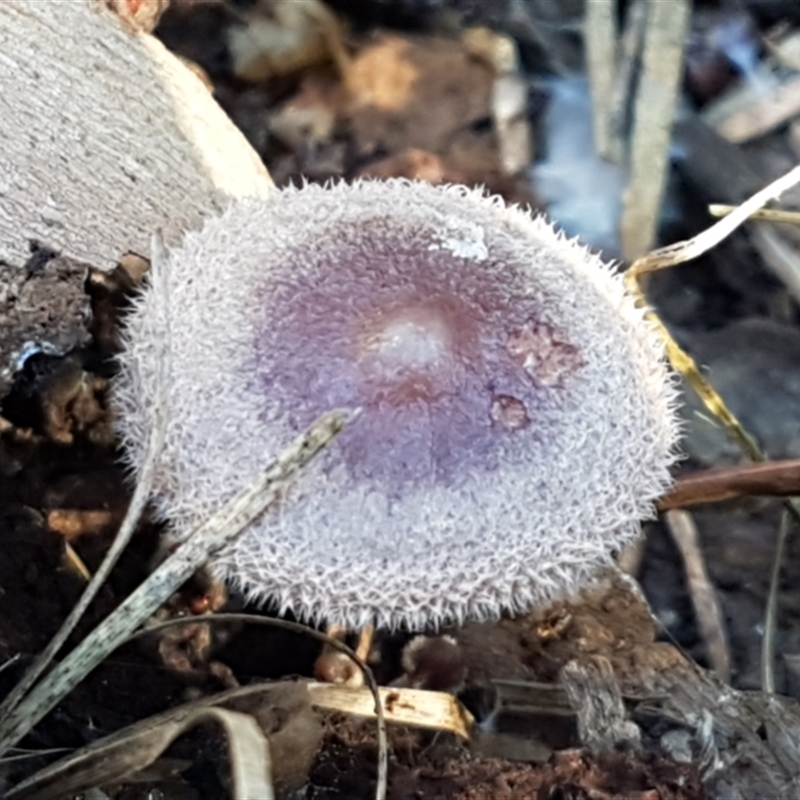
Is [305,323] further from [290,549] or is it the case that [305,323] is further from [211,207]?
[211,207]

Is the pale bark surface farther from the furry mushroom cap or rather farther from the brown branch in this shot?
the brown branch

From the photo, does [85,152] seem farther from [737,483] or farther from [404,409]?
[737,483]

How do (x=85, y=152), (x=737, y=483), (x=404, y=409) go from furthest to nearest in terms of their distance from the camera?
1. (x=737, y=483)
2. (x=85, y=152)
3. (x=404, y=409)

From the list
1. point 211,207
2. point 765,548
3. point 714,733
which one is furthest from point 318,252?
point 765,548

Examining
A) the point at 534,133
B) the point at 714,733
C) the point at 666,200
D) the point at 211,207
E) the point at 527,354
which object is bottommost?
the point at 714,733

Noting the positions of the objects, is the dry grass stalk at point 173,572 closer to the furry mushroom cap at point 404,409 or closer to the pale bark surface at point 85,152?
the furry mushroom cap at point 404,409

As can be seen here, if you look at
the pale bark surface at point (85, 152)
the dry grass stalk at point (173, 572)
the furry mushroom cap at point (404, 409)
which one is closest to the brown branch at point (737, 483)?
the furry mushroom cap at point (404, 409)

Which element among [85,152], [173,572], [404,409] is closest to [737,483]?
[404,409]
